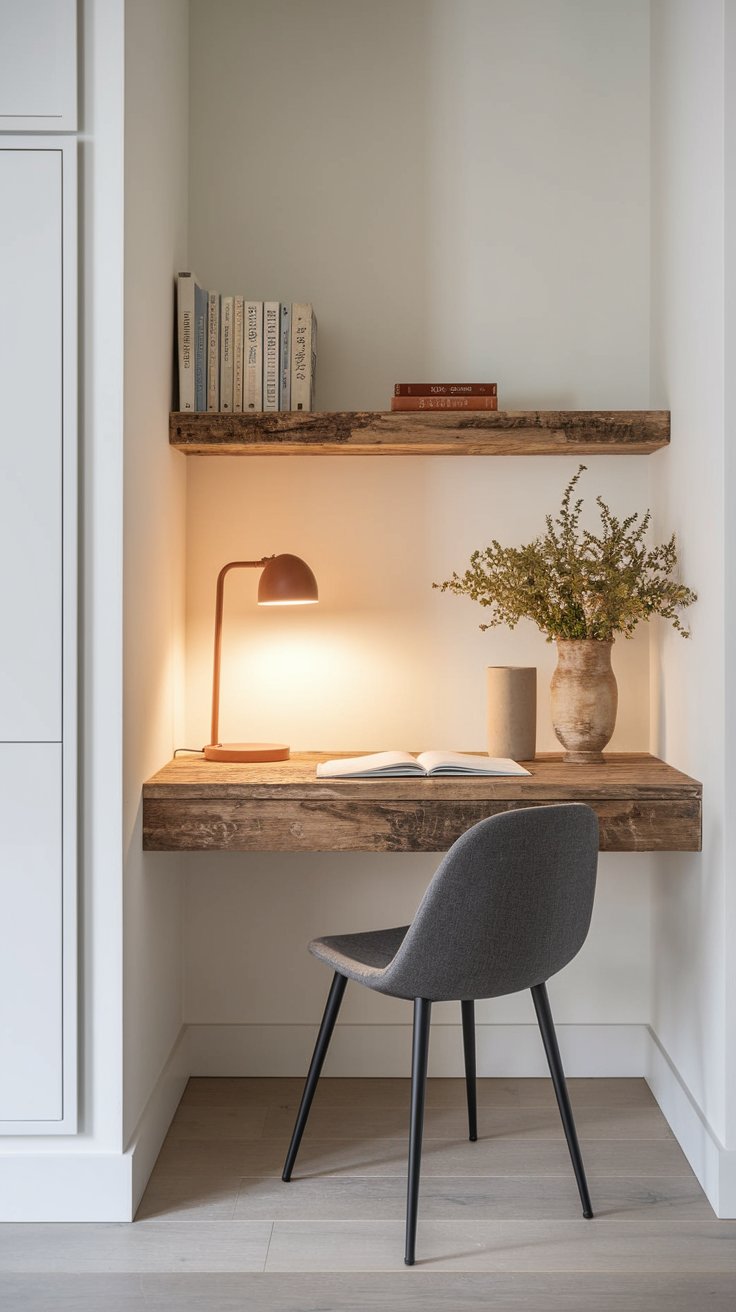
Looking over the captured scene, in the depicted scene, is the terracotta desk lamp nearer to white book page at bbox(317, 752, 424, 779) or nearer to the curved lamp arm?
the curved lamp arm

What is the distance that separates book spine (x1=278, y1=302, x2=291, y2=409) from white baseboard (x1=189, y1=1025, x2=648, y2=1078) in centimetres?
158

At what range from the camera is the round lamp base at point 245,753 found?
263 centimetres

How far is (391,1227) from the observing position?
213cm

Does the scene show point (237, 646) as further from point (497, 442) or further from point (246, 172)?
point (246, 172)

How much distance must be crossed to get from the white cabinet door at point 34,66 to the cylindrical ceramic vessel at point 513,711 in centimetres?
146

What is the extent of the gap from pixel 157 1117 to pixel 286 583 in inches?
47.6

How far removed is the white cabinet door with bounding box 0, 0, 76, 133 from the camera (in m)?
2.10

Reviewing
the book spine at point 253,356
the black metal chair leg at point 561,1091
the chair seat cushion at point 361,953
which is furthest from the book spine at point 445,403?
the black metal chair leg at point 561,1091

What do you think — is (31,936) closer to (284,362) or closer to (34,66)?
(284,362)

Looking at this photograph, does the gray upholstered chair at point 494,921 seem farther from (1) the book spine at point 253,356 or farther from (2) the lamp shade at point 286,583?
(1) the book spine at point 253,356

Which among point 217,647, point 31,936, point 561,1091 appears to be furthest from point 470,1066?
point 217,647

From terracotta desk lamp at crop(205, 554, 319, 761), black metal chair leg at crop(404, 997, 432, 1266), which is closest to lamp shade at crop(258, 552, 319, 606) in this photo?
terracotta desk lamp at crop(205, 554, 319, 761)

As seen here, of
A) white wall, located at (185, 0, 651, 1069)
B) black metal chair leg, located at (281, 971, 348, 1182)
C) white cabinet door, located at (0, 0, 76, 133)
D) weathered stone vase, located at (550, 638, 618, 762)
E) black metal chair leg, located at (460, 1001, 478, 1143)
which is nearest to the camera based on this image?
white cabinet door, located at (0, 0, 76, 133)

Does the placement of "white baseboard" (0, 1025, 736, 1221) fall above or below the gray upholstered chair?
below
